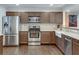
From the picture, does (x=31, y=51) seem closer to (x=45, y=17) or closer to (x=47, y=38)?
(x=47, y=38)

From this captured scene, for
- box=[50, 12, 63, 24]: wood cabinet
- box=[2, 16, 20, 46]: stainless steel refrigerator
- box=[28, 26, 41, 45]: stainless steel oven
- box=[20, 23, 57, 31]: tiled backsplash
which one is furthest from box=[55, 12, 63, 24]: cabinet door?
box=[2, 16, 20, 46]: stainless steel refrigerator

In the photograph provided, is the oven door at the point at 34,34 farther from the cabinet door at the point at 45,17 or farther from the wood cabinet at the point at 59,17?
the wood cabinet at the point at 59,17

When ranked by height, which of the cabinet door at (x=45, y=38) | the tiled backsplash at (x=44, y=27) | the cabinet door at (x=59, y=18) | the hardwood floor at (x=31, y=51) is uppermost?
the cabinet door at (x=59, y=18)

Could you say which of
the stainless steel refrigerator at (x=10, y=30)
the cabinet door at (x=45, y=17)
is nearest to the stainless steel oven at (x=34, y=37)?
the cabinet door at (x=45, y=17)

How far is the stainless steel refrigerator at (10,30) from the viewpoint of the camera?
9477mm

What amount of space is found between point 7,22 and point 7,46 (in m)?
1.34

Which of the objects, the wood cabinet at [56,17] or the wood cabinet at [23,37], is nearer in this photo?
the wood cabinet at [23,37]

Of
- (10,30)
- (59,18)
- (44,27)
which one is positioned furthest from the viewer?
(44,27)

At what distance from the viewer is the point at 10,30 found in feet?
31.2

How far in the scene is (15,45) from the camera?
373 inches

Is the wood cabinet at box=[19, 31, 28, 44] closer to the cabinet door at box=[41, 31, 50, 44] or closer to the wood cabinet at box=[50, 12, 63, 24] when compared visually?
the cabinet door at box=[41, 31, 50, 44]

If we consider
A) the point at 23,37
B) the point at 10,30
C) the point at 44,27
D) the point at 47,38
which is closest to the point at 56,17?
the point at 44,27

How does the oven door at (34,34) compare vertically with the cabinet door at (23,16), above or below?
below

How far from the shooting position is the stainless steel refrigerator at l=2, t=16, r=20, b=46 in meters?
9.48
